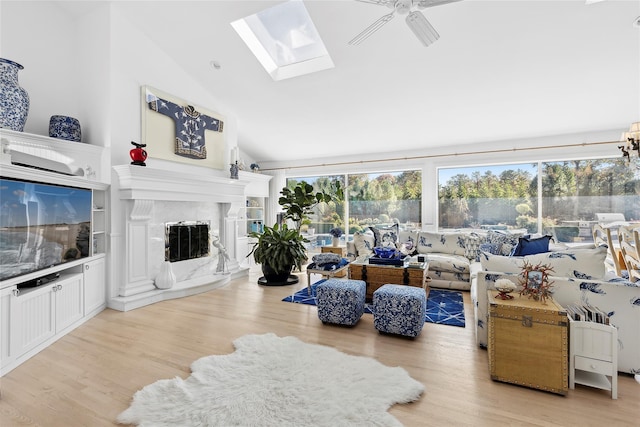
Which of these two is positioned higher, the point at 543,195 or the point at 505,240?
the point at 543,195

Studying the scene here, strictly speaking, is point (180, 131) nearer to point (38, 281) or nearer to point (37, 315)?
point (38, 281)

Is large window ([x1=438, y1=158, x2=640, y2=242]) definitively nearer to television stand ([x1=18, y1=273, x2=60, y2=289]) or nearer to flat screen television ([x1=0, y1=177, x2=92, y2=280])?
flat screen television ([x1=0, y1=177, x2=92, y2=280])

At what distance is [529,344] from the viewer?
6.49ft

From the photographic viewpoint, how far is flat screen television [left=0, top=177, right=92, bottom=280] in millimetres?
2219

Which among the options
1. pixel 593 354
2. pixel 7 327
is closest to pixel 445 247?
pixel 593 354

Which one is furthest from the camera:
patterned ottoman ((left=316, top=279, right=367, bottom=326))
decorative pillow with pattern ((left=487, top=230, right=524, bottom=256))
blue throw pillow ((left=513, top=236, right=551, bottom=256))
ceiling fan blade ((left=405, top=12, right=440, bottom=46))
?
decorative pillow with pattern ((left=487, top=230, right=524, bottom=256))

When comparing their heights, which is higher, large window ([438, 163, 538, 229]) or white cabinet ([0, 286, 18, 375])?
large window ([438, 163, 538, 229])

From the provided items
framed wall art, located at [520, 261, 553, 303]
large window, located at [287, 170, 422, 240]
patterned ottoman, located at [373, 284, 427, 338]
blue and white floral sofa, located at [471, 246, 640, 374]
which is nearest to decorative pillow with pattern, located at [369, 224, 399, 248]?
large window, located at [287, 170, 422, 240]

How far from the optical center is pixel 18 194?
2.31 m

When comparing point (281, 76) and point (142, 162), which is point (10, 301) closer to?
point (142, 162)

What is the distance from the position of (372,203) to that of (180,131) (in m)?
4.27

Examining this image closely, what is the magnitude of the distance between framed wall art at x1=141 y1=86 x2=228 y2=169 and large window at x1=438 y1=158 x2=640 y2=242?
4.53 meters

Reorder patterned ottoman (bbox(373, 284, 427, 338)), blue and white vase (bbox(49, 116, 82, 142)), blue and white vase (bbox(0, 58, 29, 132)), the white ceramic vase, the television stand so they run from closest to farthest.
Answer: the television stand
patterned ottoman (bbox(373, 284, 427, 338))
blue and white vase (bbox(0, 58, 29, 132))
blue and white vase (bbox(49, 116, 82, 142))
the white ceramic vase

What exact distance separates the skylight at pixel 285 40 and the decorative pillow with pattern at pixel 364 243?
9.41 ft
